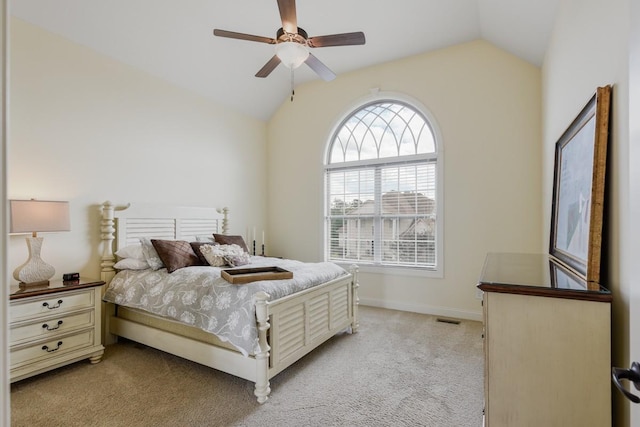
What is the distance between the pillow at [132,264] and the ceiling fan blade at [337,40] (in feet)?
8.38

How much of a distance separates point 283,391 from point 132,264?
6.37 feet

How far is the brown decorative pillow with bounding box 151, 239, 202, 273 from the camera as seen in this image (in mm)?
3098

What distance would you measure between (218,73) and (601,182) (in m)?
4.14

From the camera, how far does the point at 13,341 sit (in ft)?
7.86

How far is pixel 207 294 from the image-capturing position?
253 cm

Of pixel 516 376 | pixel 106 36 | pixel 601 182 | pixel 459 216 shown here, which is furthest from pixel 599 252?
pixel 106 36

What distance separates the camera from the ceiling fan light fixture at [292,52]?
2594mm

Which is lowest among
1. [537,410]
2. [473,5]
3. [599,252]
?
[537,410]

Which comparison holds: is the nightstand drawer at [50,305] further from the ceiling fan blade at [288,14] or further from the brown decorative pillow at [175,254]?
the ceiling fan blade at [288,14]

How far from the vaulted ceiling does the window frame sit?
1.79 feet

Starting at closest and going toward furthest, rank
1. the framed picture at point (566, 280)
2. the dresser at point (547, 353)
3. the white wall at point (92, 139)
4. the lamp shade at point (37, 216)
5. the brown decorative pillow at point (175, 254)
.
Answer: the dresser at point (547, 353)
the framed picture at point (566, 280)
the lamp shade at point (37, 216)
the white wall at point (92, 139)
the brown decorative pillow at point (175, 254)

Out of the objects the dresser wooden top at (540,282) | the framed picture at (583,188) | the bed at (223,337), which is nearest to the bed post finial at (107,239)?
the bed at (223,337)

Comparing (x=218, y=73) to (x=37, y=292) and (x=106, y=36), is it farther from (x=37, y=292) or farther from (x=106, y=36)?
(x=37, y=292)

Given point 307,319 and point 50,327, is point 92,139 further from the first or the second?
point 307,319
